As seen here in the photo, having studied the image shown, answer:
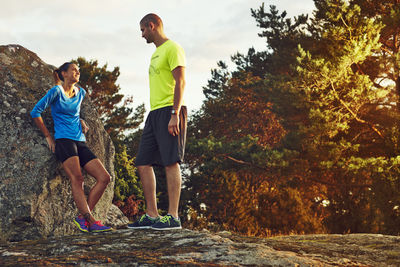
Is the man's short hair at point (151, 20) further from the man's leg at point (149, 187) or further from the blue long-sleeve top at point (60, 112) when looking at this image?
the man's leg at point (149, 187)

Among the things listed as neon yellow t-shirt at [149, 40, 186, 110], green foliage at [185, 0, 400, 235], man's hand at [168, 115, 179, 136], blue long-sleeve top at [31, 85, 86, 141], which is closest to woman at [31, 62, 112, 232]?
blue long-sleeve top at [31, 85, 86, 141]

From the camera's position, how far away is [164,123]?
432cm

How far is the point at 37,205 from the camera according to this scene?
16.6 feet

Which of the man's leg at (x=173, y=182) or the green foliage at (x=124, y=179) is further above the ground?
the green foliage at (x=124, y=179)

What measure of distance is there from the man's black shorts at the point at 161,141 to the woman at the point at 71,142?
0.75 meters

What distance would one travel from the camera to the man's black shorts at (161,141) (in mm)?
4293

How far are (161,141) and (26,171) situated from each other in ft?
5.93

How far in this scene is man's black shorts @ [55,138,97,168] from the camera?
4.80 m

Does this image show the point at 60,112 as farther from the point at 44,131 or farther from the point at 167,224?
the point at 167,224

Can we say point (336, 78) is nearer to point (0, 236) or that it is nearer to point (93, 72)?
point (0, 236)

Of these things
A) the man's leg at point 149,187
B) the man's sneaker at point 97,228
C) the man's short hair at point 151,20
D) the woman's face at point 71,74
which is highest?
the man's short hair at point 151,20

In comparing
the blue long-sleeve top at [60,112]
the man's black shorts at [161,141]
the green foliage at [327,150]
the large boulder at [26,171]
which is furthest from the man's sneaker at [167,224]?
the green foliage at [327,150]

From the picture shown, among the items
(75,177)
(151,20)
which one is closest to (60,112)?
(75,177)

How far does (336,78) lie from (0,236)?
11.3 m
